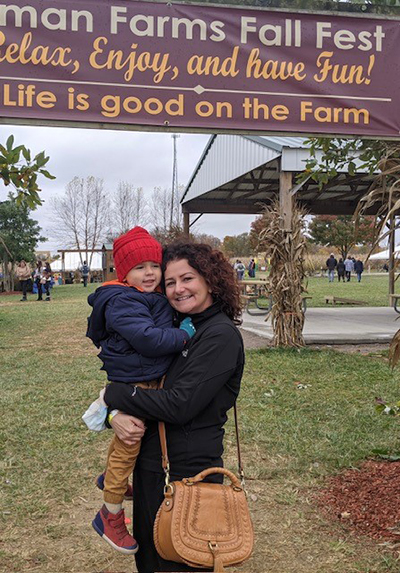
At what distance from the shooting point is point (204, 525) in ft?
6.50

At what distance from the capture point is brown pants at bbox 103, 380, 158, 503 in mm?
2295

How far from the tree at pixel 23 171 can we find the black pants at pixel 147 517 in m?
Answer: 1.89

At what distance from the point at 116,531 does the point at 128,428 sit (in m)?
0.55

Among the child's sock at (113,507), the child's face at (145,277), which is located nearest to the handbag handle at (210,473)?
the child's sock at (113,507)

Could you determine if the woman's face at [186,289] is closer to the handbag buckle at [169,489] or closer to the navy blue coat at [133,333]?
the navy blue coat at [133,333]

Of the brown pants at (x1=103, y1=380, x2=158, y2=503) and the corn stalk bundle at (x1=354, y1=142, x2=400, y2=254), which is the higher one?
the corn stalk bundle at (x1=354, y1=142, x2=400, y2=254)

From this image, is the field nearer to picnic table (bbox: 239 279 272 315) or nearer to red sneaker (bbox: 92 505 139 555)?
red sneaker (bbox: 92 505 139 555)

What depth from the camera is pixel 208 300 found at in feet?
7.72

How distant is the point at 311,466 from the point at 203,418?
2554 millimetres

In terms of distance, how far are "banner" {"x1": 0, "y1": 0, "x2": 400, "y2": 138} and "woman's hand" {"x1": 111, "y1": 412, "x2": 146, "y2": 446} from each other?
1.96m

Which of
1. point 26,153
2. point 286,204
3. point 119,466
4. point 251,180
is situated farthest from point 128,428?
point 251,180

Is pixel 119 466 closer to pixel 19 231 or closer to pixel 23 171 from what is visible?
pixel 23 171

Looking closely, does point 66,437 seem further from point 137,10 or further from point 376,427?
point 137,10

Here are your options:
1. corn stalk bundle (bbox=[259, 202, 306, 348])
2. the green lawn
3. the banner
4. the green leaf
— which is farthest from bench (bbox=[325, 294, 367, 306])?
the green leaf
